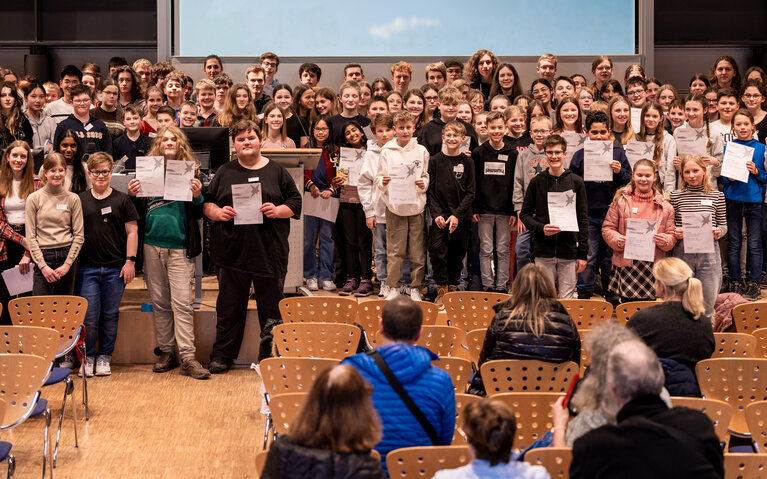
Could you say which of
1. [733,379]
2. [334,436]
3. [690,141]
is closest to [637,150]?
[690,141]

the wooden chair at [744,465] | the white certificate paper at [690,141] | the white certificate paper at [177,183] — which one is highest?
the white certificate paper at [690,141]

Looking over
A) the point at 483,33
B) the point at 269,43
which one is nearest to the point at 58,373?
the point at 269,43

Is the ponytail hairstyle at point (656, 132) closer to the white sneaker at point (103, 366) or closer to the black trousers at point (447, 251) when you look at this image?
the black trousers at point (447, 251)

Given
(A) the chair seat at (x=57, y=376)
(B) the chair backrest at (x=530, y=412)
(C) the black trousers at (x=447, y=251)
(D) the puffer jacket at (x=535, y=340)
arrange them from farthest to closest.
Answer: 1. (C) the black trousers at (x=447, y=251)
2. (A) the chair seat at (x=57, y=376)
3. (D) the puffer jacket at (x=535, y=340)
4. (B) the chair backrest at (x=530, y=412)

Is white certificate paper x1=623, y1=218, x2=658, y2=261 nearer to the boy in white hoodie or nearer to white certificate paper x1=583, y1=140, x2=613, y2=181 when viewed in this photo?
white certificate paper x1=583, y1=140, x2=613, y2=181

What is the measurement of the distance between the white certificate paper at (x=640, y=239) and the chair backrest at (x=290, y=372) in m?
3.62

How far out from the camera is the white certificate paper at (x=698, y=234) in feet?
23.0

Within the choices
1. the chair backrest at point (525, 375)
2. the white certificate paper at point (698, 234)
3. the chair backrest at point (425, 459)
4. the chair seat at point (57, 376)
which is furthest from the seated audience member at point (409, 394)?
the white certificate paper at point (698, 234)

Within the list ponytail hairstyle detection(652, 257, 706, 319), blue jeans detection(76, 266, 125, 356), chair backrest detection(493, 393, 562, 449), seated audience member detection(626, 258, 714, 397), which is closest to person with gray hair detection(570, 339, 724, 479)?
chair backrest detection(493, 393, 562, 449)

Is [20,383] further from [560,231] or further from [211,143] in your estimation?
[560,231]

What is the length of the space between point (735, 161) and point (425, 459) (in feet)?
19.3

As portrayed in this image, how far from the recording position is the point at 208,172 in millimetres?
7398

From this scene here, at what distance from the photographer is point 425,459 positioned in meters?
3.07

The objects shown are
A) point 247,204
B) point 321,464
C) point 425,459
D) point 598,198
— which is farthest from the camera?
point 598,198
